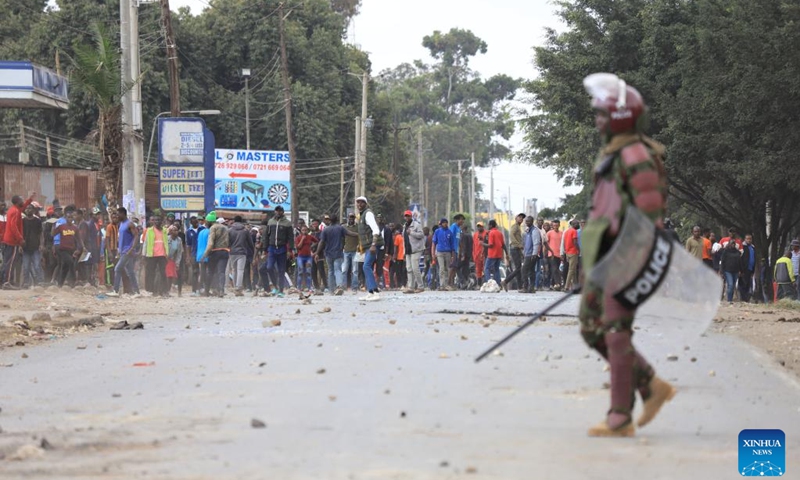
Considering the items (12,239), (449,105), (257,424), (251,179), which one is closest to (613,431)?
(257,424)

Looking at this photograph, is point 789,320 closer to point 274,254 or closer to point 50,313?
point 50,313

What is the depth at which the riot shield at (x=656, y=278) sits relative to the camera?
6.36m

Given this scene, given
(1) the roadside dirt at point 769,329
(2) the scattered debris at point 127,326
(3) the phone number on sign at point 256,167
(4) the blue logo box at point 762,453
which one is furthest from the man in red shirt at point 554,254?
(3) the phone number on sign at point 256,167

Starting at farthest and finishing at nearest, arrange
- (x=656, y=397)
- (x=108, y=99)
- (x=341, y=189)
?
(x=341, y=189)
(x=108, y=99)
(x=656, y=397)

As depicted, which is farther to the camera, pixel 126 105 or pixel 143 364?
pixel 126 105

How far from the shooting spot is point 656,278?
6.46m

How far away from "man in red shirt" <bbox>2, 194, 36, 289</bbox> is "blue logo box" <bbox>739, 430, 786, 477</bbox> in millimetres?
19267

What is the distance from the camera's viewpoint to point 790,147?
93.6ft

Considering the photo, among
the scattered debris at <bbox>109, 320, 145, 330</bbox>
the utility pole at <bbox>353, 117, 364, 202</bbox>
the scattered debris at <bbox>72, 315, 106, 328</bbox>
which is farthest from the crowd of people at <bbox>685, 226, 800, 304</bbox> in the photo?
the utility pole at <bbox>353, 117, 364, 202</bbox>

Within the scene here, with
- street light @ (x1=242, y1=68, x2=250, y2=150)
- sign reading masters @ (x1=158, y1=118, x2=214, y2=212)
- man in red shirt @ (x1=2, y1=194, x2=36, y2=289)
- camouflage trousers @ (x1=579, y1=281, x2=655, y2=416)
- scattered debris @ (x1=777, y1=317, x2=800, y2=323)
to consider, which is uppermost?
street light @ (x1=242, y1=68, x2=250, y2=150)

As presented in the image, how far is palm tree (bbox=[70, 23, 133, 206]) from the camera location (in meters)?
28.4

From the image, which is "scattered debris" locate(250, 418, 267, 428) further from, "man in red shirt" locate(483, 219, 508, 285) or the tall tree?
the tall tree

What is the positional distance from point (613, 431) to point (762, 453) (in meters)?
0.73

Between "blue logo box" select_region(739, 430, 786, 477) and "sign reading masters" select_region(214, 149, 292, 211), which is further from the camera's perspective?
"sign reading masters" select_region(214, 149, 292, 211)
